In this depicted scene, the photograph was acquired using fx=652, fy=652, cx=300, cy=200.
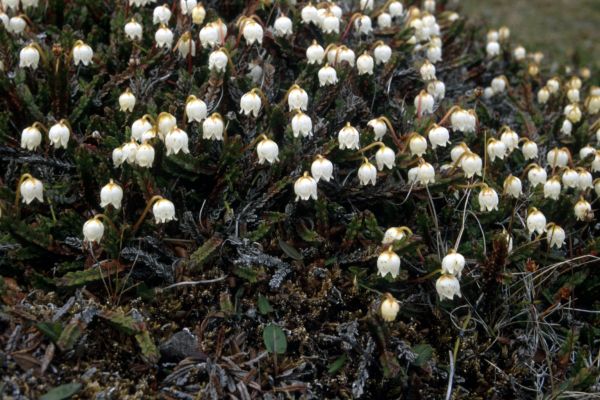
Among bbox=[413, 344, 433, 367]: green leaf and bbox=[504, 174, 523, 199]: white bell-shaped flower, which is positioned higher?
bbox=[504, 174, 523, 199]: white bell-shaped flower

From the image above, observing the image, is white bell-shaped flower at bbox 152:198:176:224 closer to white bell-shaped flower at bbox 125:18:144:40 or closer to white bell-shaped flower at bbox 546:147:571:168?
white bell-shaped flower at bbox 125:18:144:40

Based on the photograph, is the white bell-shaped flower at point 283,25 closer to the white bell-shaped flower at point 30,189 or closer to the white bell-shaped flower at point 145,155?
the white bell-shaped flower at point 145,155

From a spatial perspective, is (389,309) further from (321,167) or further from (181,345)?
(181,345)

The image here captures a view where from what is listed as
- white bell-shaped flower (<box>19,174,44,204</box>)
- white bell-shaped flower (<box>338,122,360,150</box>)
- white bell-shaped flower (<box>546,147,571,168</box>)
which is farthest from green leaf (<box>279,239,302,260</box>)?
white bell-shaped flower (<box>546,147,571,168</box>)

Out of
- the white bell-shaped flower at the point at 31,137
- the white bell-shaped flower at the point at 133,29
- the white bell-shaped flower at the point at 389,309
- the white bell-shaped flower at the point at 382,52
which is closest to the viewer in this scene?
the white bell-shaped flower at the point at 389,309

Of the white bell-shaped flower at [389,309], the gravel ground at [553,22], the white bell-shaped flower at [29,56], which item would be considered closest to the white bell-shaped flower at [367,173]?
the white bell-shaped flower at [389,309]

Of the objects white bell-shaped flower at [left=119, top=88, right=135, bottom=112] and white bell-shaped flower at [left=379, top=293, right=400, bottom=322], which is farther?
white bell-shaped flower at [left=119, top=88, right=135, bottom=112]

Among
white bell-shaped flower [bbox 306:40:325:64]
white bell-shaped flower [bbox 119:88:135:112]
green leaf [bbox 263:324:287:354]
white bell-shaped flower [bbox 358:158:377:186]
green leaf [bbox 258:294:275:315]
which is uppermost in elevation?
white bell-shaped flower [bbox 306:40:325:64]
